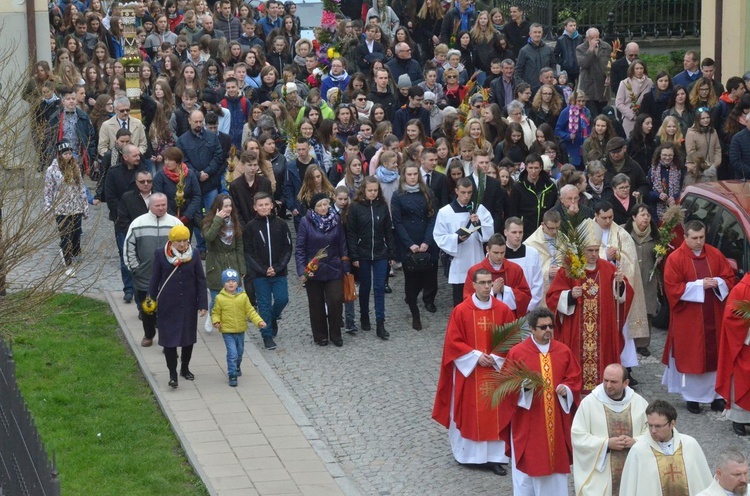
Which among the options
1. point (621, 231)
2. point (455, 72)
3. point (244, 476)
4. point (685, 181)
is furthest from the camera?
point (455, 72)

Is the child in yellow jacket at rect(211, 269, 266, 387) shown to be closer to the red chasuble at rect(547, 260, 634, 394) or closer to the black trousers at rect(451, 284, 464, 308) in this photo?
the black trousers at rect(451, 284, 464, 308)

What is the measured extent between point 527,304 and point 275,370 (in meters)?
3.01

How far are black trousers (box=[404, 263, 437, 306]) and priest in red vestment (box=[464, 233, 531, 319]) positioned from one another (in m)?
2.75

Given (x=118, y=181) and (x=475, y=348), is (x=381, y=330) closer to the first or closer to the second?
(x=475, y=348)

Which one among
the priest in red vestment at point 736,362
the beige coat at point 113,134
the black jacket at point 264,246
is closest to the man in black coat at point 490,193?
the black jacket at point 264,246

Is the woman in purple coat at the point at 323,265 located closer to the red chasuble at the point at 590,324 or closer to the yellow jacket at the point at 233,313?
the yellow jacket at the point at 233,313

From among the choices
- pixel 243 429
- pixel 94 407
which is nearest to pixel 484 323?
pixel 243 429

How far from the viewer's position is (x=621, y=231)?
15.0m

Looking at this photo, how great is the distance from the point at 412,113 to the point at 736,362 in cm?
800

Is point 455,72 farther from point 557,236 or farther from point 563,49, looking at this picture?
point 557,236

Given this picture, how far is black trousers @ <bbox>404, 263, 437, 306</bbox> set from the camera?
55.1 ft

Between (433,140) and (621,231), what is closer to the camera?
(621,231)

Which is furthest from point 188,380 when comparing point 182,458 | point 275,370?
point 182,458

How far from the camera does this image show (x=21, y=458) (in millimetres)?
10180
